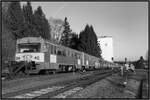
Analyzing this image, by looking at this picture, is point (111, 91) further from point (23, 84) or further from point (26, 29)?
point (26, 29)

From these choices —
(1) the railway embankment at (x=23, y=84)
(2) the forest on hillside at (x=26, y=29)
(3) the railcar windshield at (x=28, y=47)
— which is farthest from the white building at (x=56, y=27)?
(1) the railway embankment at (x=23, y=84)

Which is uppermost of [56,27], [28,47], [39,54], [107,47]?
[56,27]

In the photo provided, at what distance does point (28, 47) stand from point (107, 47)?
81.2 m

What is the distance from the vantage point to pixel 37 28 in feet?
189

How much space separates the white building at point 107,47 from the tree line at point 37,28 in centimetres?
1828

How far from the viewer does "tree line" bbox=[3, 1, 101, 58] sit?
163ft

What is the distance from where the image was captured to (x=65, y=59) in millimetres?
27656

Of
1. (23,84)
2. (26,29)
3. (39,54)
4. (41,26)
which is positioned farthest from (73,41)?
(23,84)

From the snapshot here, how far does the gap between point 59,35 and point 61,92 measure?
2473 inches

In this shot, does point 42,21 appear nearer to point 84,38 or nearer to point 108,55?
Result: point 84,38

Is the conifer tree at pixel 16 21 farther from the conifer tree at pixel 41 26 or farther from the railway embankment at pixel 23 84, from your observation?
the railway embankment at pixel 23 84

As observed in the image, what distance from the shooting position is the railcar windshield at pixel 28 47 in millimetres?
21903

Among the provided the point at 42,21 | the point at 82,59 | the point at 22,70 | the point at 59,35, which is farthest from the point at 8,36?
the point at 59,35

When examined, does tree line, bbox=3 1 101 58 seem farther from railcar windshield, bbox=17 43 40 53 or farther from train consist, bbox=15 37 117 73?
railcar windshield, bbox=17 43 40 53
